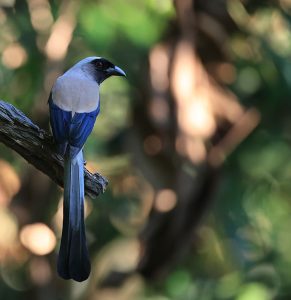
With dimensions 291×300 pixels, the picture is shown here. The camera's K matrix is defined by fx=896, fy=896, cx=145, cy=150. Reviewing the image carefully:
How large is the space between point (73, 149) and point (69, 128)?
5.5 inches

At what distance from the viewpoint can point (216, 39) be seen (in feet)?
26.3

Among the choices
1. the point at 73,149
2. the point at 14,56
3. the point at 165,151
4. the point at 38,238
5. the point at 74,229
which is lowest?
the point at 38,238

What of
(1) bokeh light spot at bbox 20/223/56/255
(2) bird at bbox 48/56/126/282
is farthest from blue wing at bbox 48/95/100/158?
(1) bokeh light spot at bbox 20/223/56/255

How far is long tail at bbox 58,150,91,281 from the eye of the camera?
3.96 metres

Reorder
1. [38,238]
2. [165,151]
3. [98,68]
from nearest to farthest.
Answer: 1. [98,68]
2. [38,238]
3. [165,151]

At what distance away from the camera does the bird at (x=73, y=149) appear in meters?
Answer: 3.97

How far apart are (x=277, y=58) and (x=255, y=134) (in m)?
0.88

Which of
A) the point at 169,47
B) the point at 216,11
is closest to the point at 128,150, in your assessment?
the point at 169,47

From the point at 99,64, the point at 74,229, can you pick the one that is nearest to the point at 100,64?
the point at 99,64

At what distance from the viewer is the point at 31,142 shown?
3.97 metres

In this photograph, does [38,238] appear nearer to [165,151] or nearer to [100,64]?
[165,151]

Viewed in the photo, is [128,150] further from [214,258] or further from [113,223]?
[214,258]

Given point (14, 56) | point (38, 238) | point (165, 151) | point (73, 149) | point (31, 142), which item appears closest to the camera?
point (31, 142)

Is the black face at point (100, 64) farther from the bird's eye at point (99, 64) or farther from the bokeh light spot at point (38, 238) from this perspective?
the bokeh light spot at point (38, 238)
